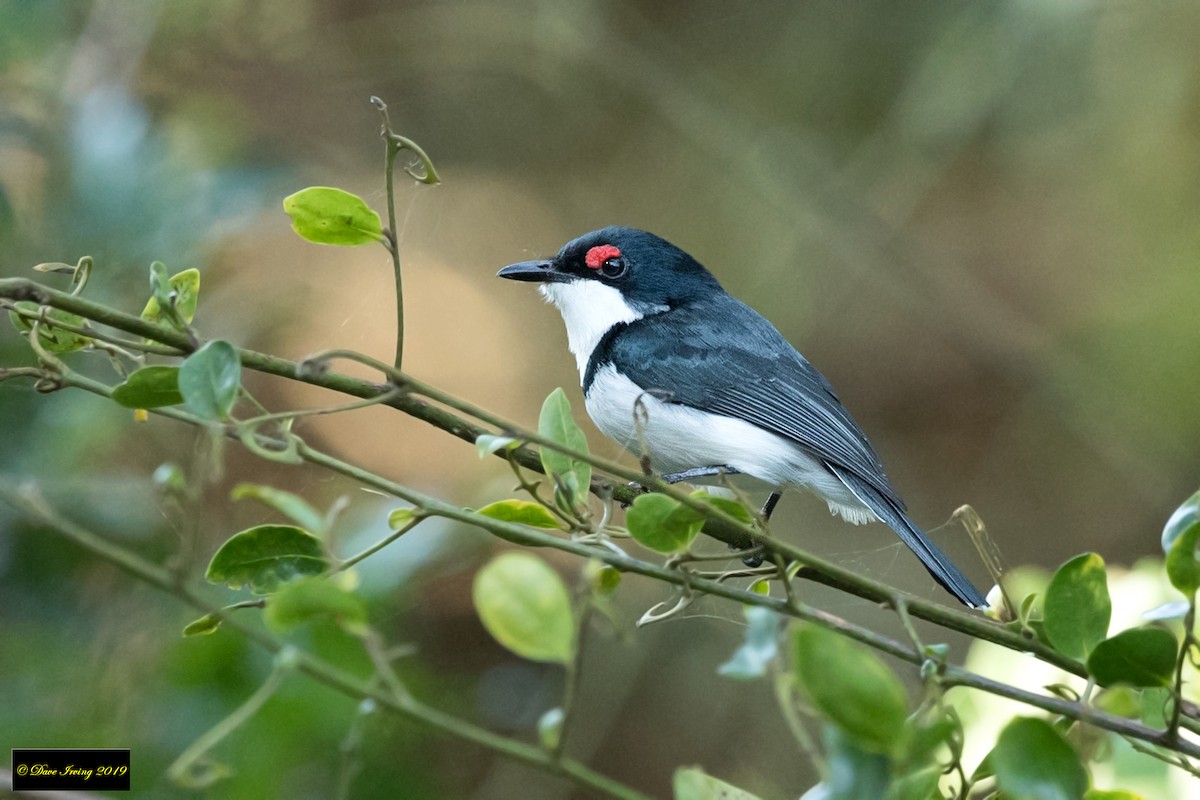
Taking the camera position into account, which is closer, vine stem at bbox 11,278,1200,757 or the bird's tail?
vine stem at bbox 11,278,1200,757

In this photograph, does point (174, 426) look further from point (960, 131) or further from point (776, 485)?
point (960, 131)

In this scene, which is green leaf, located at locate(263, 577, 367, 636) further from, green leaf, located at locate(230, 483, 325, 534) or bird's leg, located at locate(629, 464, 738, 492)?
bird's leg, located at locate(629, 464, 738, 492)

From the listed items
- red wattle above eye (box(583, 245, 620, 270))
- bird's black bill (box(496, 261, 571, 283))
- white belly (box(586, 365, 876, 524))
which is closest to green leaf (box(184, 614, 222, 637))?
white belly (box(586, 365, 876, 524))

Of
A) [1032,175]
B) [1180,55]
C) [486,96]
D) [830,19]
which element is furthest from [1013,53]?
[486,96]

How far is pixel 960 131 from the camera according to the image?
5.09m

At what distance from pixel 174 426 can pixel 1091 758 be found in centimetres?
279

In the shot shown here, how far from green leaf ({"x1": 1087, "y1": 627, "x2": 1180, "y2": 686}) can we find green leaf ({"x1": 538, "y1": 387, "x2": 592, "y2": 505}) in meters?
0.59

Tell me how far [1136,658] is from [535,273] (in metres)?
2.66

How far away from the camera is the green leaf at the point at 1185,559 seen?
3.38 feet

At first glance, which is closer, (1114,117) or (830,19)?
(1114,117)

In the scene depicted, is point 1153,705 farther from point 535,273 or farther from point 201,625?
point 535,273

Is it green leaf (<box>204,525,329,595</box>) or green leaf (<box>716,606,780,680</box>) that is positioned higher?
green leaf (<box>716,606,780,680</box>)

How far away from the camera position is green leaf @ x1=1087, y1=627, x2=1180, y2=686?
3.54 feet

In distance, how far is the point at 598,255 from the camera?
3.68 m
